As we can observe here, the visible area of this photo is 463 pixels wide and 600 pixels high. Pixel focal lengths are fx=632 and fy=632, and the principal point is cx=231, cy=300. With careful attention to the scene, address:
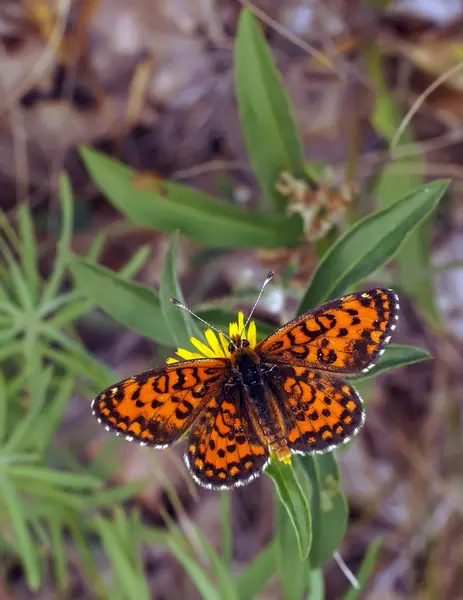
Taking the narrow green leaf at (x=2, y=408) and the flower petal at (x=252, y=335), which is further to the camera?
the narrow green leaf at (x=2, y=408)

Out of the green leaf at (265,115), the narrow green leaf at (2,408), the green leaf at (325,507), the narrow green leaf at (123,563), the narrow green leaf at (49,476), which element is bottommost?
the narrow green leaf at (123,563)

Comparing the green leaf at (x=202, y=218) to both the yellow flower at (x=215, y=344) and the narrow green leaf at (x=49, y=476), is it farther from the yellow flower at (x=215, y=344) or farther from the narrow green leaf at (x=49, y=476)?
the narrow green leaf at (x=49, y=476)

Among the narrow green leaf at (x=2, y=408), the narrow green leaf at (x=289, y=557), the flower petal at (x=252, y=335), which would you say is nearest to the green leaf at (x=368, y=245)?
the flower petal at (x=252, y=335)

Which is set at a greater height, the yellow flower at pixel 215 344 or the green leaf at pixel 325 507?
the yellow flower at pixel 215 344

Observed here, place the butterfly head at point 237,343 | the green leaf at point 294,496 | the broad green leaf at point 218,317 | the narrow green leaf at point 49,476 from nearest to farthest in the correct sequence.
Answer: the green leaf at point 294,496, the butterfly head at point 237,343, the broad green leaf at point 218,317, the narrow green leaf at point 49,476

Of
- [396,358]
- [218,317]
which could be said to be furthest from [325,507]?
[218,317]

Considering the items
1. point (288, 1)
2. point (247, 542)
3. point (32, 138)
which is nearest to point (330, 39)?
point (288, 1)

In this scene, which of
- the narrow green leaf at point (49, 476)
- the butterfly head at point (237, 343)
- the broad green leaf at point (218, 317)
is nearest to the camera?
the butterfly head at point (237, 343)

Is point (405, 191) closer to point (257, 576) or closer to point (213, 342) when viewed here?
point (213, 342)
